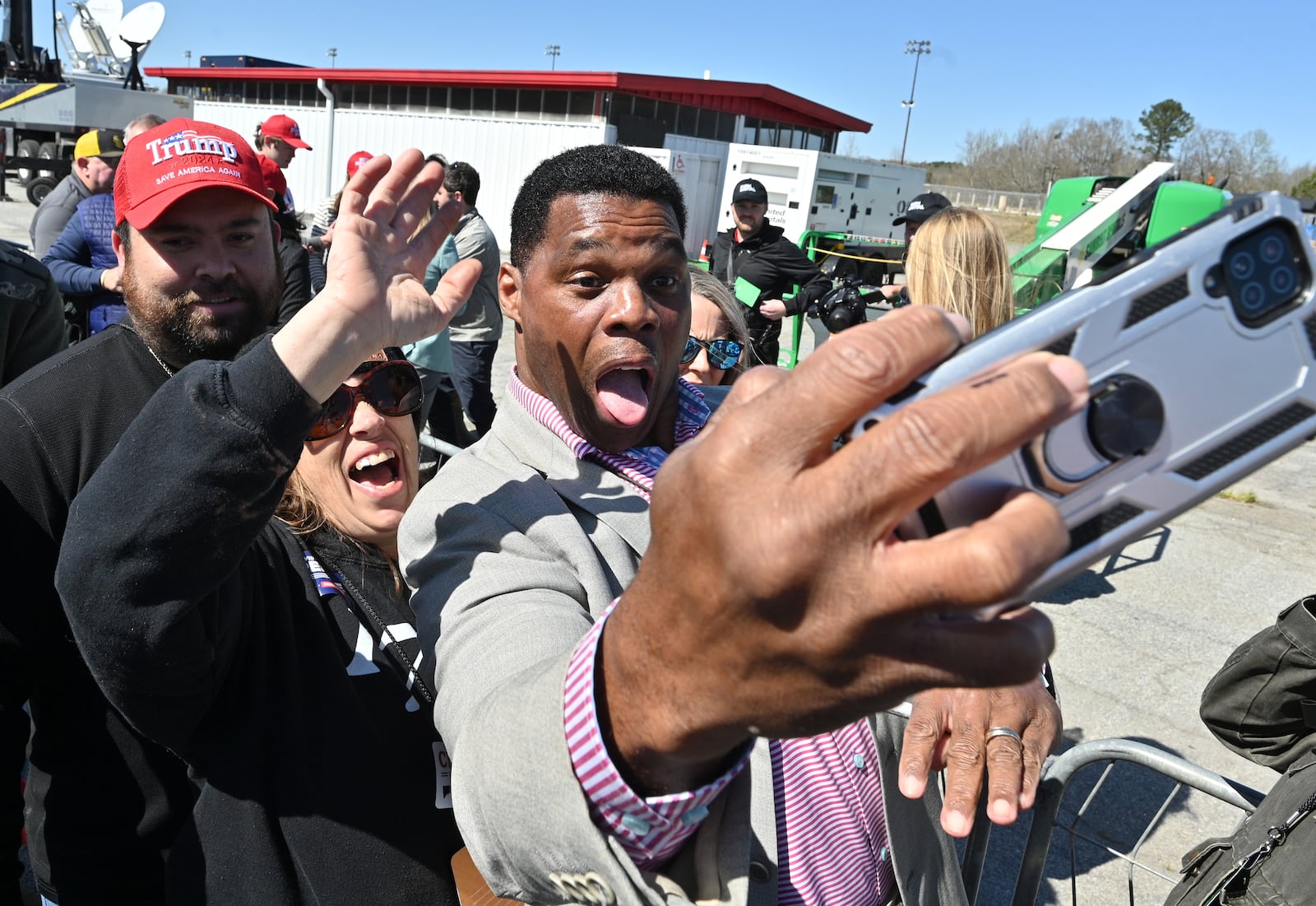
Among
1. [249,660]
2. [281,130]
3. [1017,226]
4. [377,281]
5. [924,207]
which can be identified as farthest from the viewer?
[1017,226]

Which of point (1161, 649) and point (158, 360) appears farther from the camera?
point (1161, 649)

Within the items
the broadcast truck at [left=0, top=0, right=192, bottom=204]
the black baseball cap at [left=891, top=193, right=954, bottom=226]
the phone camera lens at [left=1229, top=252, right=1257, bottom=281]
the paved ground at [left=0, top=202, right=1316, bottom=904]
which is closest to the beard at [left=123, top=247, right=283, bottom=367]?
the phone camera lens at [left=1229, top=252, right=1257, bottom=281]

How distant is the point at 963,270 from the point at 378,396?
227 centimetres

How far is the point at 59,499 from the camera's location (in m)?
1.77

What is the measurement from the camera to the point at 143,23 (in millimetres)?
17734

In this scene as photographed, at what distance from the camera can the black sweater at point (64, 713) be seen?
1.76 metres

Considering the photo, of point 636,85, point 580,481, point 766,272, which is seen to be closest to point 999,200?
point 636,85

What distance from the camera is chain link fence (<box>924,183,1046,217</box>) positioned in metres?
43.3

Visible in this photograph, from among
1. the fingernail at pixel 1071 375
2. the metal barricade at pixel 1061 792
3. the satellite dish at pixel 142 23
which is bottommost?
the metal barricade at pixel 1061 792

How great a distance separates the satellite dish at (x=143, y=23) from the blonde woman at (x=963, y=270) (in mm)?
19404

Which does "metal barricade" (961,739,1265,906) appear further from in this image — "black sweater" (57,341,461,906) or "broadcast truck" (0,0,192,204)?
"broadcast truck" (0,0,192,204)

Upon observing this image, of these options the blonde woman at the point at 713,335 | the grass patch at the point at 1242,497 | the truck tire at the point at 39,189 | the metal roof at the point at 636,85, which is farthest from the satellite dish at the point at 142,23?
the grass patch at the point at 1242,497

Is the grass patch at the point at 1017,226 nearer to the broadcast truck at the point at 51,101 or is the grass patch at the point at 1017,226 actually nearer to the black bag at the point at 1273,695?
the broadcast truck at the point at 51,101

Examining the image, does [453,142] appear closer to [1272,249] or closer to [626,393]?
[626,393]
